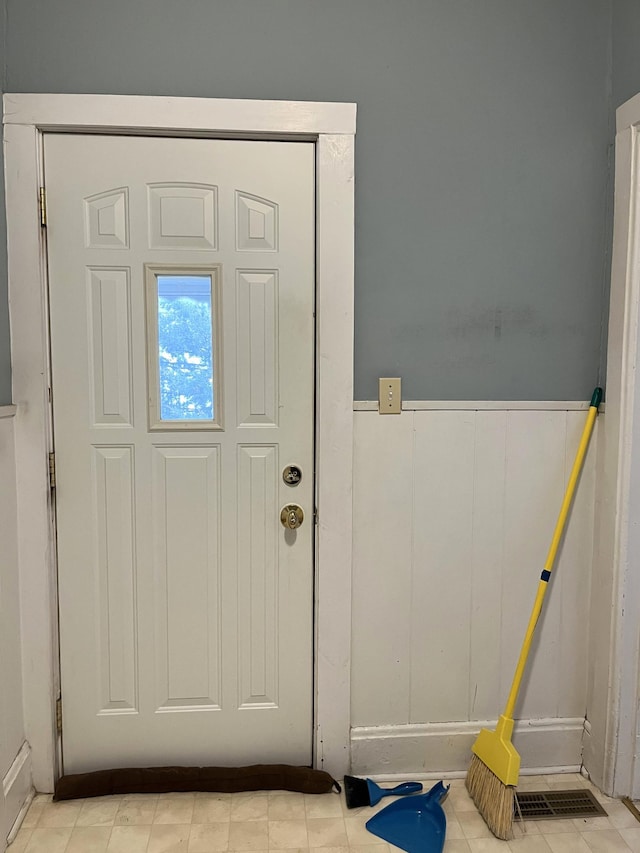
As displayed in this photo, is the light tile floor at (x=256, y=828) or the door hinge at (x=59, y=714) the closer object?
the light tile floor at (x=256, y=828)

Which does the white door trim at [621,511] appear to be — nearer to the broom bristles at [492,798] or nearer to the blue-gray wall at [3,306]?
the broom bristles at [492,798]

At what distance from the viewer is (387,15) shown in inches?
72.4

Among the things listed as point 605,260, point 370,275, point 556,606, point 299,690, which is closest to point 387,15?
point 370,275

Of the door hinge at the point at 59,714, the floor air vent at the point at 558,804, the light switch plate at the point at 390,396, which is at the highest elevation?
the light switch plate at the point at 390,396

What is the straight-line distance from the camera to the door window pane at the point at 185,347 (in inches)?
73.8

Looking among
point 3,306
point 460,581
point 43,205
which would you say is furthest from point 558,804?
point 43,205

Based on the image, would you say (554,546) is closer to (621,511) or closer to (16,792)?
(621,511)

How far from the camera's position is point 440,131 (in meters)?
1.89

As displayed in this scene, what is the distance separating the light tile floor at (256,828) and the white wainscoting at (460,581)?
0.22 m

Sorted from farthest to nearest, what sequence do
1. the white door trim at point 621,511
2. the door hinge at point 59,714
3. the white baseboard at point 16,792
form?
the door hinge at point 59,714, the white door trim at point 621,511, the white baseboard at point 16,792

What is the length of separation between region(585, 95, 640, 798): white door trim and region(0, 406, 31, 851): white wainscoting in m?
1.81

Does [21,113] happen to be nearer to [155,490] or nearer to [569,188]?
[155,490]

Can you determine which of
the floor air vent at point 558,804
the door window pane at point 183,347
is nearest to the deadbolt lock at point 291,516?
the door window pane at point 183,347

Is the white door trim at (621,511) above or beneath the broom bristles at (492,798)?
above
